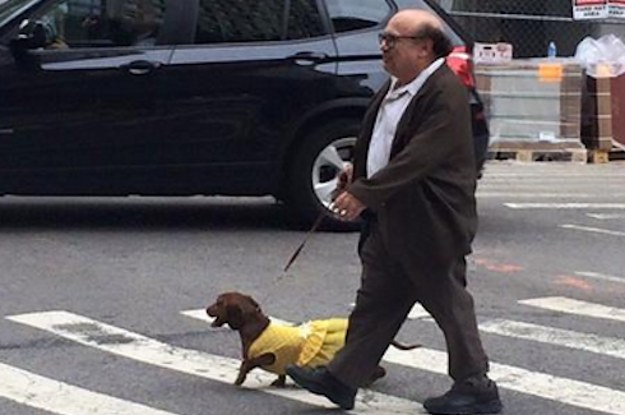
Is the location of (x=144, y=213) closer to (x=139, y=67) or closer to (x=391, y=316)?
(x=139, y=67)

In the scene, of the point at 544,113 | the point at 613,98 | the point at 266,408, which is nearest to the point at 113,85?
the point at 266,408

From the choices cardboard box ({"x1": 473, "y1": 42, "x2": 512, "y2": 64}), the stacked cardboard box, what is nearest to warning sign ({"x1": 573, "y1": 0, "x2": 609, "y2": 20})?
the stacked cardboard box

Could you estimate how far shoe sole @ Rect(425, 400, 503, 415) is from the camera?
20.1 ft

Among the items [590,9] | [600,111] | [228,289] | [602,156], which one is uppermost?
[228,289]

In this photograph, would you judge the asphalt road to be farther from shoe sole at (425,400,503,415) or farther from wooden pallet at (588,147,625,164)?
wooden pallet at (588,147,625,164)

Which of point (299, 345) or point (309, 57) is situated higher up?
point (309, 57)

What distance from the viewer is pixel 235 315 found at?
253 inches

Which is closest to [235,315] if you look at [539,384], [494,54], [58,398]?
[58,398]

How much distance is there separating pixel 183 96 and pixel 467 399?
4.65 metres

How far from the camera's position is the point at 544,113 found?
1716cm

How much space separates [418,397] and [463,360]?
17.8 inches

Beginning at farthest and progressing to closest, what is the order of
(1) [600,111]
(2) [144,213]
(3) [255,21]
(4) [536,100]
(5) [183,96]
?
(1) [600,111], (4) [536,100], (2) [144,213], (3) [255,21], (5) [183,96]

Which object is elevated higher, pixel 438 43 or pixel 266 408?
pixel 438 43

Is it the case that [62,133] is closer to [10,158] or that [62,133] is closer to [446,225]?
[10,158]
